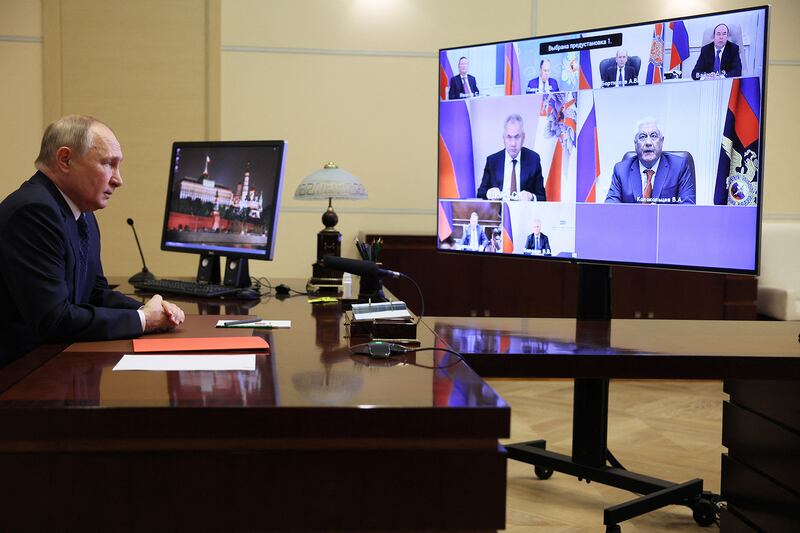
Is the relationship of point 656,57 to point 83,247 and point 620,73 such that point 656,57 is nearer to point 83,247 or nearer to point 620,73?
point 620,73

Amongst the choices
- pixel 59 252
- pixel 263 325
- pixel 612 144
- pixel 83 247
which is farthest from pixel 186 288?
pixel 612 144

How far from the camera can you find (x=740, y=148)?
2414 millimetres

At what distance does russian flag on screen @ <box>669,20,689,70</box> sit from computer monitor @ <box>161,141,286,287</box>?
1.42 meters

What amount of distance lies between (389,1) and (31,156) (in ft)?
8.21

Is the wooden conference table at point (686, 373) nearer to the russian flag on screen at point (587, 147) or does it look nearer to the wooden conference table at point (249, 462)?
the russian flag on screen at point (587, 147)

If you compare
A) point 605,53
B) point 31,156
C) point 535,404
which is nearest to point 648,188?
point 605,53

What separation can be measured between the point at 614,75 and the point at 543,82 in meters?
0.24

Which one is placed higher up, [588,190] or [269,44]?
[269,44]

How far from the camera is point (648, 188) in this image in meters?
2.60

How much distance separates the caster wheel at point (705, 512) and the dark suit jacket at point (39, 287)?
208 centimetres

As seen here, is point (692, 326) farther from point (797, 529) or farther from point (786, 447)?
point (797, 529)

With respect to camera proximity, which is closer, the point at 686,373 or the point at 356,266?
the point at 686,373

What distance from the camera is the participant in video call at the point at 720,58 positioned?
243 cm

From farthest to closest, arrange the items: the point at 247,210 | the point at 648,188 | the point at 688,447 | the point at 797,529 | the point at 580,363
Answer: the point at 688,447, the point at 247,210, the point at 648,188, the point at 797,529, the point at 580,363
